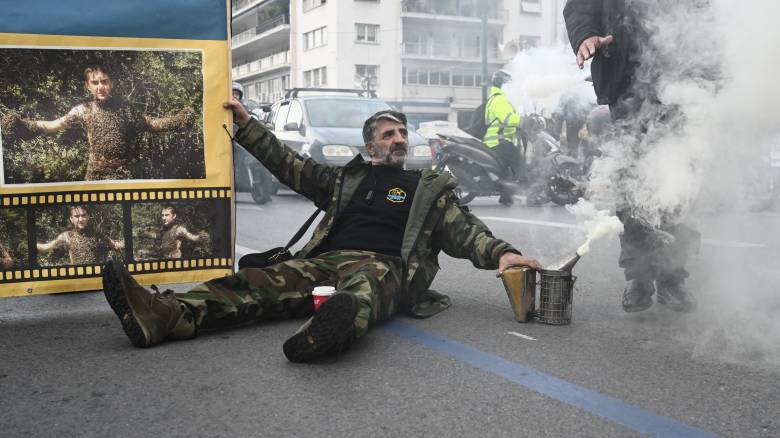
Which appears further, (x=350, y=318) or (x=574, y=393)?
(x=350, y=318)

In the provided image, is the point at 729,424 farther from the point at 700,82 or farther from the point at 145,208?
the point at 145,208

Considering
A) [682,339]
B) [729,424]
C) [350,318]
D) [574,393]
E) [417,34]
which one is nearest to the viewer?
[729,424]

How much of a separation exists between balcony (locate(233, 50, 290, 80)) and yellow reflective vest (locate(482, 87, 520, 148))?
34.1m

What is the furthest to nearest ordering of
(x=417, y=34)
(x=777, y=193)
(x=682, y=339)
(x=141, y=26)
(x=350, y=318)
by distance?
(x=417, y=34) → (x=777, y=193) → (x=141, y=26) → (x=682, y=339) → (x=350, y=318)

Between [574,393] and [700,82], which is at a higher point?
[700,82]

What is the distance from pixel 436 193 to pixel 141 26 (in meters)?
1.72

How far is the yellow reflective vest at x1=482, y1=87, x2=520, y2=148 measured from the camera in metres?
11.2

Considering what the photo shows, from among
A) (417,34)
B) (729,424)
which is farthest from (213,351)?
(417,34)

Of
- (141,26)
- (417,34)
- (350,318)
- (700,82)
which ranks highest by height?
(417,34)

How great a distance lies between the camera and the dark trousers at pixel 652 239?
407cm

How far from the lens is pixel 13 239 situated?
3.73 m

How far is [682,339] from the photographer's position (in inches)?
138

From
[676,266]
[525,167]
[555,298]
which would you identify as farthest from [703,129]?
[525,167]

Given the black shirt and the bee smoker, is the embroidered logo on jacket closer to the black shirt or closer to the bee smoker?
the black shirt
